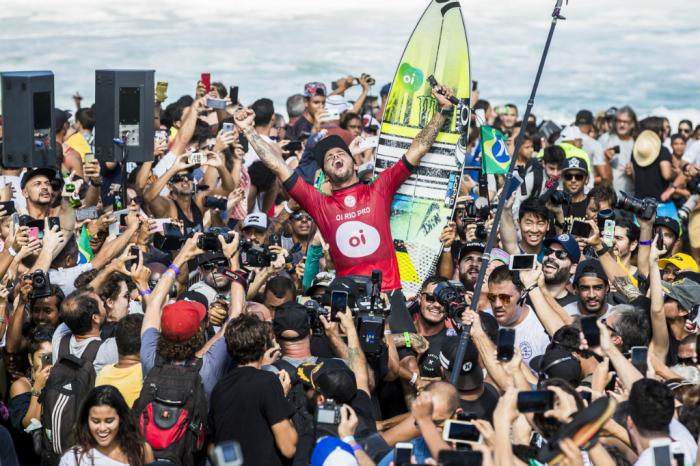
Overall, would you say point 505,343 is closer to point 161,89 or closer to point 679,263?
point 679,263

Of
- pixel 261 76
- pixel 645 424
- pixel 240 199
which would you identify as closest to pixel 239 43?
pixel 261 76

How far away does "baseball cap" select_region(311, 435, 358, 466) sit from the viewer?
4449 mm

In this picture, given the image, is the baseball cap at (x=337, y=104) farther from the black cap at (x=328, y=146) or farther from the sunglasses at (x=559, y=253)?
the sunglasses at (x=559, y=253)

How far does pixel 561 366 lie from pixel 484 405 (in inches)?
16.6

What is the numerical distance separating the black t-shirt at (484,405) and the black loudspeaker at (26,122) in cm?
424

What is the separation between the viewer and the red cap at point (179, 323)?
17.3 feet

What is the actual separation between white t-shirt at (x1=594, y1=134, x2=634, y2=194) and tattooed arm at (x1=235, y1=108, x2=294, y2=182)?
542cm

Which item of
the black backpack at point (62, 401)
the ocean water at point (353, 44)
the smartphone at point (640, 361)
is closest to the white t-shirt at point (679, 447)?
the smartphone at point (640, 361)

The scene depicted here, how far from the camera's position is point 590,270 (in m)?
6.74

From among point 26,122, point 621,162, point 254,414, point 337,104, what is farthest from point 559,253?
point 621,162

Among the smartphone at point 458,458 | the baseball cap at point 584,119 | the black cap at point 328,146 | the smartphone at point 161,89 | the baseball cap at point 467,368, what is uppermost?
the smartphone at point 161,89

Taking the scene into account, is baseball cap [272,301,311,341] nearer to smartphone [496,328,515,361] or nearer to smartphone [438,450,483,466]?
smartphone [496,328,515,361]

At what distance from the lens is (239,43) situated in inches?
869

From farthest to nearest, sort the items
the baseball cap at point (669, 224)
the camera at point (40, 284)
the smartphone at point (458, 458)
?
1. the baseball cap at point (669, 224)
2. the camera at point (40, 284)
3. the smartphone at point (458, 458)
